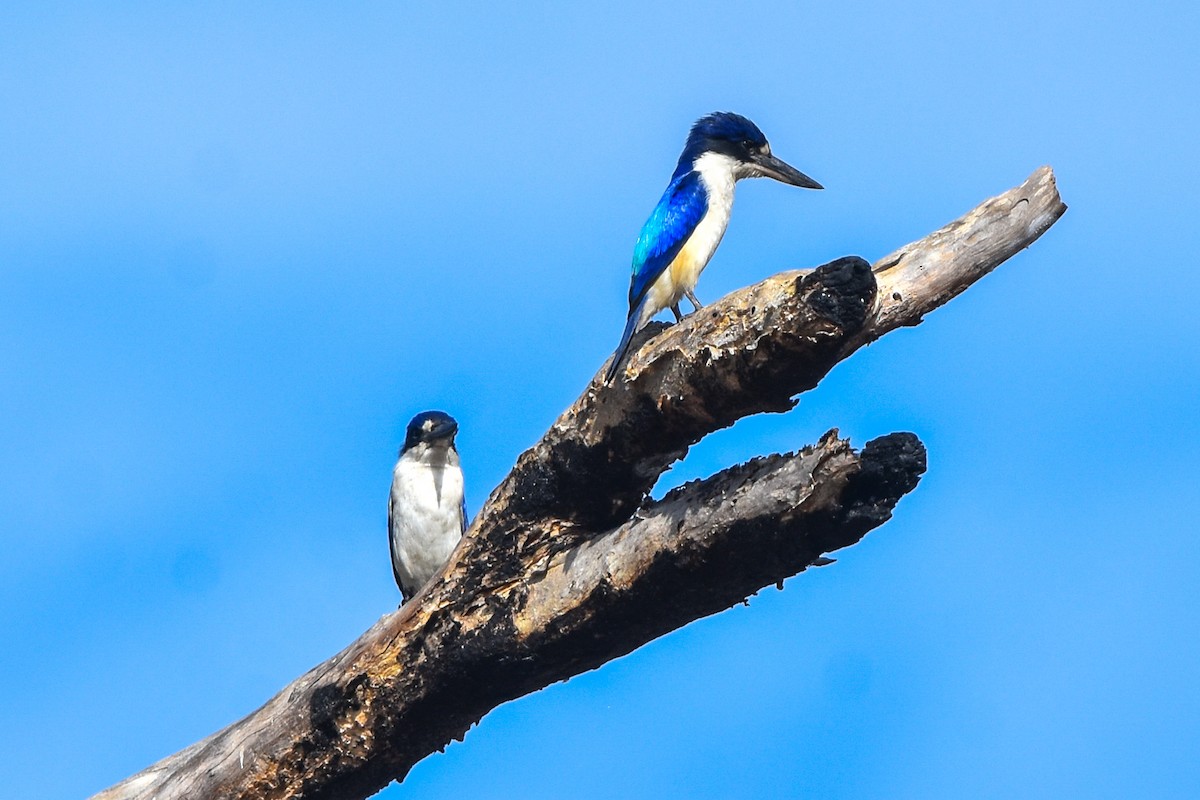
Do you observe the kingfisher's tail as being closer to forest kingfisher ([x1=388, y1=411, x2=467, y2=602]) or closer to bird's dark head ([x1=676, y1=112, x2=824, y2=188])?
bird's dark head ([x1=676, y1=112, x2=824, y2=188])

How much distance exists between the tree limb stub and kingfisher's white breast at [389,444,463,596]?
4.57 meters

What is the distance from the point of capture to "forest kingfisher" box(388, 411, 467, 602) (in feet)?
40.2

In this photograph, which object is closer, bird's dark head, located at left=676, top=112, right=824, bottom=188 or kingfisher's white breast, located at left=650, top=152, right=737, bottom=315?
kingfisher's white breast, located at left=650, top=152, right=737, bottom=315

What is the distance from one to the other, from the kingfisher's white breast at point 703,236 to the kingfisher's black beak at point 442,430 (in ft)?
11.1

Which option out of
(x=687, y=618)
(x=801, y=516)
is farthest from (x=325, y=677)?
(x=801, y=516)

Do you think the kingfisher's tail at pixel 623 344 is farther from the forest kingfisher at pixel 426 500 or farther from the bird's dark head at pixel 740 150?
the forest kingfisher at pixel 426 500

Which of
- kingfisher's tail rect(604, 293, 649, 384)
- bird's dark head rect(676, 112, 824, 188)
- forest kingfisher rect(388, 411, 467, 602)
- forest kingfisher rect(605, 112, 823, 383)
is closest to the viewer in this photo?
kingfisher's tail rect(604, 293, 649, 384)

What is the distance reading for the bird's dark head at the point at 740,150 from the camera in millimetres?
9820

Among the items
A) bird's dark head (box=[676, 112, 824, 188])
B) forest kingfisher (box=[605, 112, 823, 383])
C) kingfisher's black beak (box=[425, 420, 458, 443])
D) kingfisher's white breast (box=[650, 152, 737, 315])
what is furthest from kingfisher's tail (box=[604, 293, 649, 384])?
kingfisher's black beak (box=[425, 420, 458, 443])

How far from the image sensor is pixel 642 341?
6.87m

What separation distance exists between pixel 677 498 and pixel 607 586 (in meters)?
0.50

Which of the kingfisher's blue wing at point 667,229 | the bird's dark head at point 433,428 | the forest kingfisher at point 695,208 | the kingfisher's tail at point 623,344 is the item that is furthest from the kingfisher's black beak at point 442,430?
the kingfisher's tail at point 623,344

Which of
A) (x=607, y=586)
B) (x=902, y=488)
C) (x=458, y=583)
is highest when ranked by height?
(x=458, y=583)

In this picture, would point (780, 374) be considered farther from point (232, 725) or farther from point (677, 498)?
point (232, 725)
